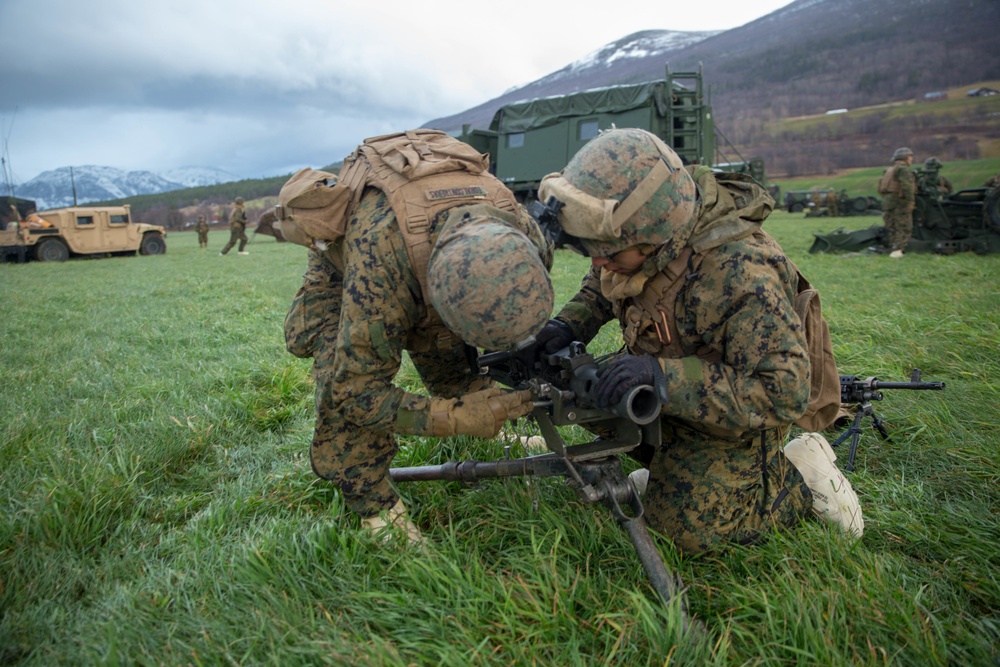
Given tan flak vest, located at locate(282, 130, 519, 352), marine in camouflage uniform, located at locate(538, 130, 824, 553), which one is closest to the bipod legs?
marine in camouflage uniform, located at locate(538, 130, 824, 553)

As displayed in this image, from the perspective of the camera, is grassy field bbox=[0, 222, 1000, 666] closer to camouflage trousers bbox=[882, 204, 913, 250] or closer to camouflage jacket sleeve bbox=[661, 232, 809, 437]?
camouflage jacket sleeve bbox=[661, 232, 809, 437]

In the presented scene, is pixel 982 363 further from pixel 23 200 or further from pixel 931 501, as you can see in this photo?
pixel 23 200

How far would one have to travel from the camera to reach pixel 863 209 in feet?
84.1

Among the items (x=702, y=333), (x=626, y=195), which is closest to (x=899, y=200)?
(x=702, y=333)

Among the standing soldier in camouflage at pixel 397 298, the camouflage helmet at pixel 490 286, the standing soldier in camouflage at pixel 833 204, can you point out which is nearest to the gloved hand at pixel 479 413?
the standing soldier in camouflage at pixel 397 298

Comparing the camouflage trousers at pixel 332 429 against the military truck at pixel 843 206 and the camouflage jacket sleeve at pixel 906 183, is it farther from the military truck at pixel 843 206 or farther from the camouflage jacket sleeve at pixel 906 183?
the military truck at pixel 843 206

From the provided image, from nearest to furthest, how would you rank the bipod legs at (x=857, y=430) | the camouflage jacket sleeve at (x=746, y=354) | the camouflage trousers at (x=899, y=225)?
the camouflage jacket sleeve at (x=746, y=354), the bipod legs at (x=857, y=430), the camouflage trousers at (x=899, y=225)

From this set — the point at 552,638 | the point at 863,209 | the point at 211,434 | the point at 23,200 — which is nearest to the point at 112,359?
the point at 211,434

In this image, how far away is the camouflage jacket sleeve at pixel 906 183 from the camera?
37.9 ft

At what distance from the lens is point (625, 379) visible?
2285 millimetres

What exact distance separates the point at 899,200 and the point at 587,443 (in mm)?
11768

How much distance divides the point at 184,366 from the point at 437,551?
13.1 ft

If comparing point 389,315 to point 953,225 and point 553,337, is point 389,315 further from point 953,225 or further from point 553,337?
point 953,225

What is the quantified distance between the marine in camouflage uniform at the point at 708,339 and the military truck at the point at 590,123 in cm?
1506
